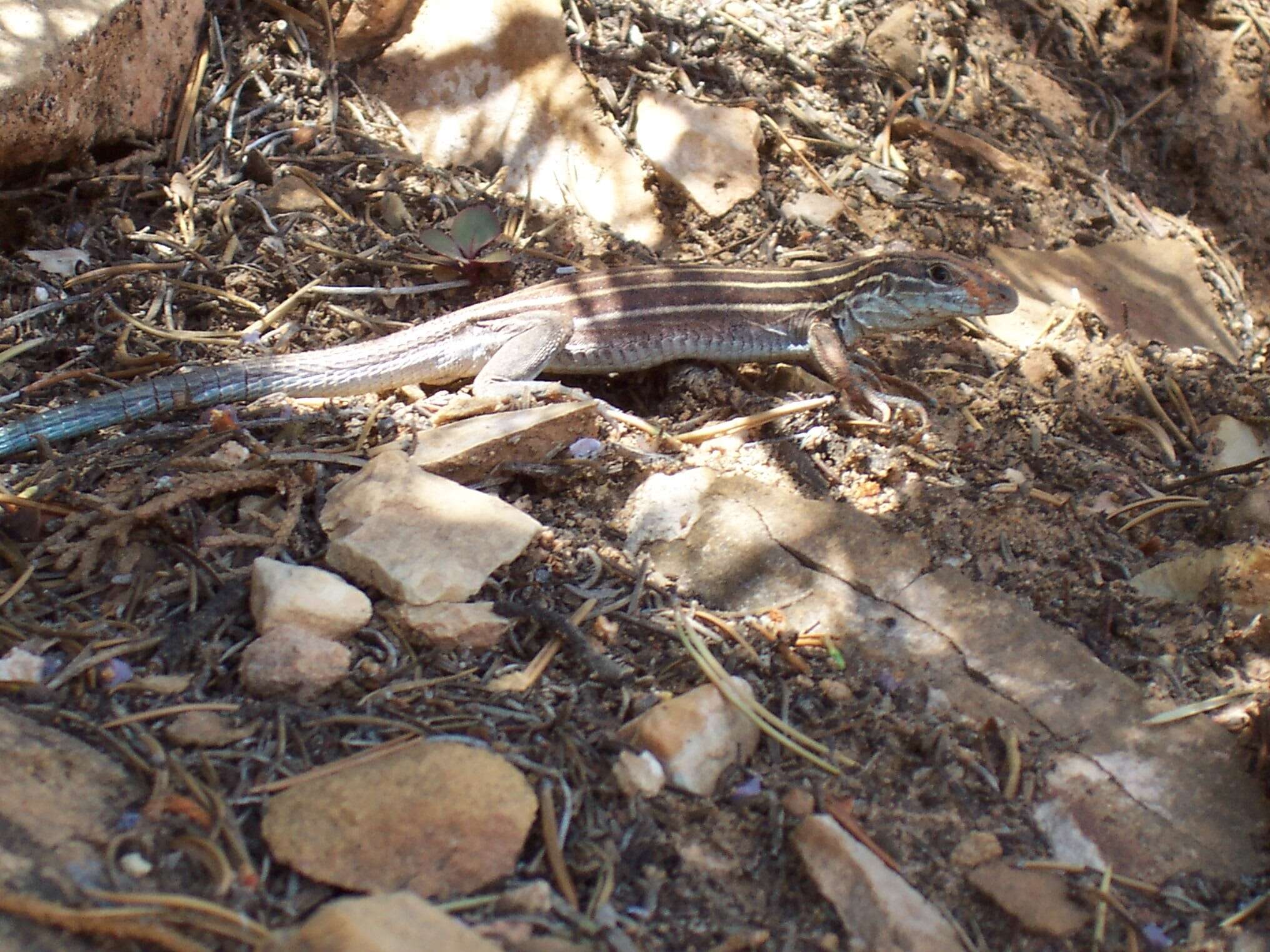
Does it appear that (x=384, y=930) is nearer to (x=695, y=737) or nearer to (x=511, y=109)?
(x=695, y=737)

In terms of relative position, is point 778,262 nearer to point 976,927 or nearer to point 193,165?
point 193,165

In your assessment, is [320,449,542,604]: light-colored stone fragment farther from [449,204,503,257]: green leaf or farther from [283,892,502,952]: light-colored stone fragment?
[449,204,503,257]: green leaf

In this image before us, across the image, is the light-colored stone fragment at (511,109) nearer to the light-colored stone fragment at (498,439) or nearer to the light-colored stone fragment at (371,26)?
the light-colored stone fragment at (371,26)

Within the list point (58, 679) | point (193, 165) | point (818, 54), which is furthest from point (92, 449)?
point (818, 54)

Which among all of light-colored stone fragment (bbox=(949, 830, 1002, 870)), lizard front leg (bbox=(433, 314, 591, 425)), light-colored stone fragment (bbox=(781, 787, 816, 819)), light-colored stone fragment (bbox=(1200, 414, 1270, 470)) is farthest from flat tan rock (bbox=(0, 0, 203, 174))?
light-colored stone fragment (bbox=(1200, 414, 1270, 470))

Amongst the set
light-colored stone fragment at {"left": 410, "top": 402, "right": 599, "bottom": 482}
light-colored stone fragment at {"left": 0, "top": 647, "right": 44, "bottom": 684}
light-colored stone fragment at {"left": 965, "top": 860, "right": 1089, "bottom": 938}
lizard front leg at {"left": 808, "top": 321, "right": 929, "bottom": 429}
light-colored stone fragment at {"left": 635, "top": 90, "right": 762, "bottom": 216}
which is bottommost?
light-colored stone fragment at {"left": 965, "top": 860, "right": 1089, "bottom": 938}

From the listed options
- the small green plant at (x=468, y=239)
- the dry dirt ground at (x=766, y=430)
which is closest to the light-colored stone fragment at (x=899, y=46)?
the dry dirt ground at (x=766, y=430)

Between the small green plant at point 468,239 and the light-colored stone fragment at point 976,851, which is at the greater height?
the small green plant at point 468,239
